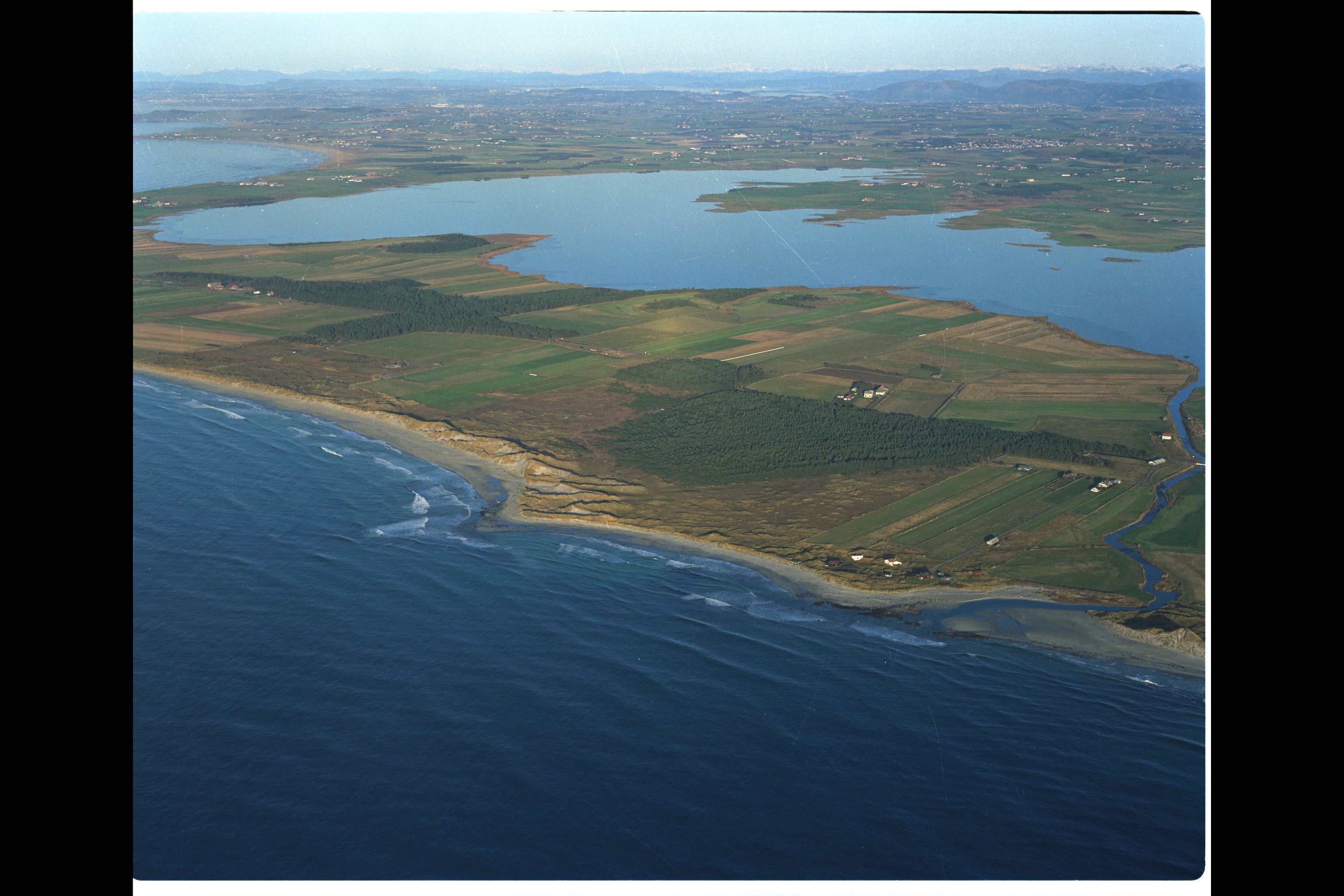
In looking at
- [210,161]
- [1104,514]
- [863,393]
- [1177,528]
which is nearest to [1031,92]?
[863,393]

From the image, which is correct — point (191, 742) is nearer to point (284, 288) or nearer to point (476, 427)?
point (476, 427)

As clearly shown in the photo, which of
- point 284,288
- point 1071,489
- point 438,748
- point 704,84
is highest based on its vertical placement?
point 704,84

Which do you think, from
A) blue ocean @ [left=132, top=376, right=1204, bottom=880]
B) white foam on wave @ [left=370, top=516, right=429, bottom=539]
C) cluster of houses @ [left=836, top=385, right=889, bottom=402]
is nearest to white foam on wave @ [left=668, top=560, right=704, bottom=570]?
blue ocean @ [left=132, top=376, right=1204, bottom=880]

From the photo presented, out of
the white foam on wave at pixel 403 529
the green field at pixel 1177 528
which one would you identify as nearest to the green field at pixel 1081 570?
the green field at pixel 1177 528

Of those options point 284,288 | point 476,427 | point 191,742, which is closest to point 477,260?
point 284,288

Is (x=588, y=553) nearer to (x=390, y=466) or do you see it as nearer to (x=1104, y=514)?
(x=390, y=466)

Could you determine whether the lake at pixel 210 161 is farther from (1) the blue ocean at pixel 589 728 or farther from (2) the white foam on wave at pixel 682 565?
(2) the white foam on wave at pixel 682 565

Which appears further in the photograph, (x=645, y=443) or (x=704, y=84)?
(x=645, y=443)
